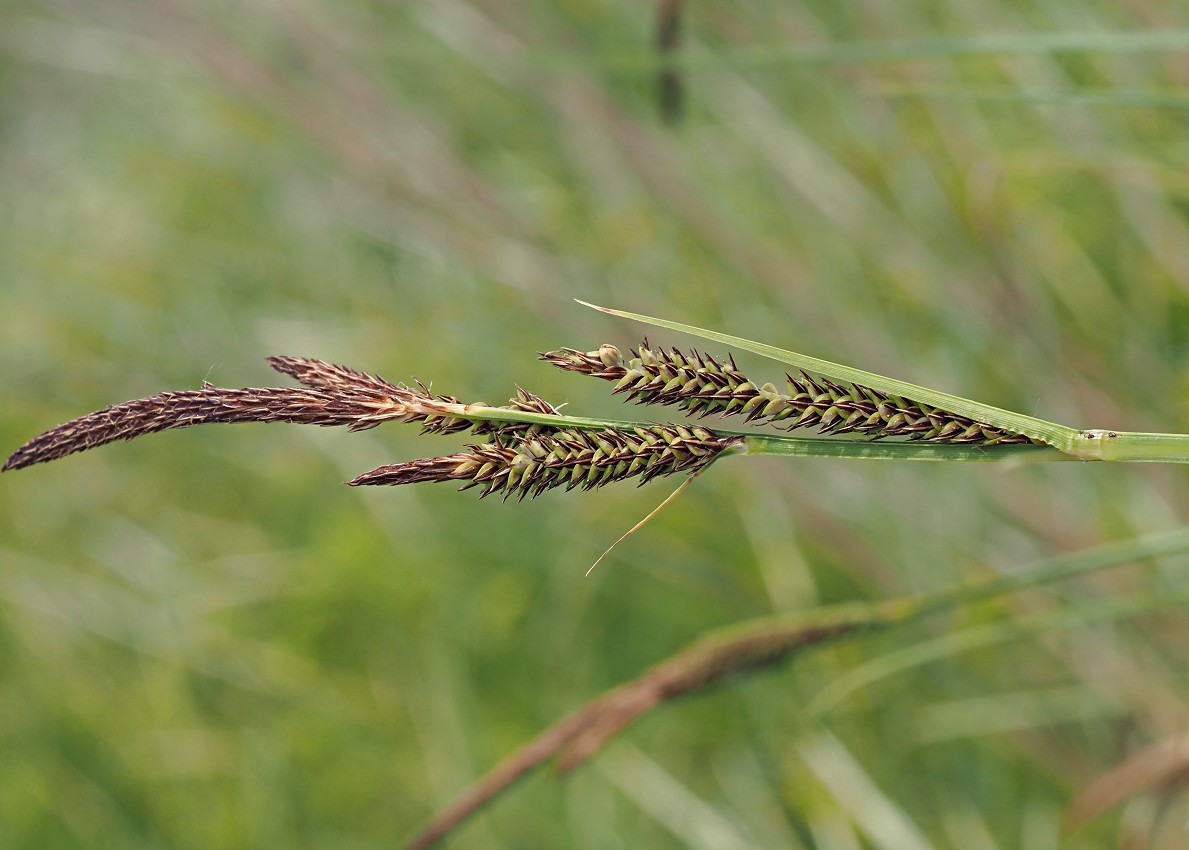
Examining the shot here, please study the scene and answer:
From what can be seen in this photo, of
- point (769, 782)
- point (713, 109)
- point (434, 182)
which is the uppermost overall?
point (713, 109)

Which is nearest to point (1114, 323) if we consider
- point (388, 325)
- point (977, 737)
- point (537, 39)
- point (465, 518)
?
point (977, 737)

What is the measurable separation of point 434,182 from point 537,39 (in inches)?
18.6

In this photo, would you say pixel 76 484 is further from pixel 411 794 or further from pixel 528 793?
pixel 528 793

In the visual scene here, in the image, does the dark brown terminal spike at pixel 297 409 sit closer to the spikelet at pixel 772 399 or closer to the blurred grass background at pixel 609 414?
the spikelet at pixel 772 399

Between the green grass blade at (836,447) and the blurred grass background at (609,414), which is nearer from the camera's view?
the green grass blade at (836,447)

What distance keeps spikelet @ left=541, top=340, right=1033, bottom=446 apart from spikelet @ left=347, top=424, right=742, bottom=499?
0.10 feet

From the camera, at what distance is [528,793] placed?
8.38 feet

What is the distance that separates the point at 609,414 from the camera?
2.48 metres

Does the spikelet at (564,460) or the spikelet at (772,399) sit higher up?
the spikelet at (772,399)

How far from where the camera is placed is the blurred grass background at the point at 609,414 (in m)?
2.17

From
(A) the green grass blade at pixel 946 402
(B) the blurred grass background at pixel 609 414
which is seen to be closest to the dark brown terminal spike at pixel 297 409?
(A) the green grass blade at pixel 946 402

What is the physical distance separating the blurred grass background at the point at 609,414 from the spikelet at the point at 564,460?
0.87 metres

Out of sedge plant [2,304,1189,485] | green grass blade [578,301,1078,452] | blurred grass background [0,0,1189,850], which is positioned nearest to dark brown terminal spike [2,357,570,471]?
sedge plant [2,304,1189,485]

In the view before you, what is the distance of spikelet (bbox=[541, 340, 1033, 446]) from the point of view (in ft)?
2.37
